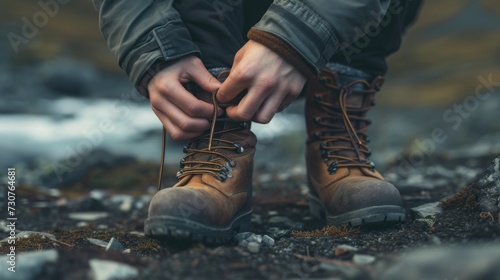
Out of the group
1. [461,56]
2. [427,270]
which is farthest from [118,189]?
[461,56]

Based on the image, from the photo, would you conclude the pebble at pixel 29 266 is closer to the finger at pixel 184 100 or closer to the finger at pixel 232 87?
the finger at pixel 184 100

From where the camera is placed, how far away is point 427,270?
5.69 ft

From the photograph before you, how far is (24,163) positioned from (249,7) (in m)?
5.37

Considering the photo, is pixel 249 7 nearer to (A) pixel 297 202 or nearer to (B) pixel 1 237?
(A) pixel 297 202

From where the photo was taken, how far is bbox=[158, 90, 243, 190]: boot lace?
9.55 ft

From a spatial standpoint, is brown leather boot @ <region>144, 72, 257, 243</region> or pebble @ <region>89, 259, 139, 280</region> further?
brown leather boot @ <region>144, 72, 257, 243</region>

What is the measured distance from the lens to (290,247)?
8.36 ft

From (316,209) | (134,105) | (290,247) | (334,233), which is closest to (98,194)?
(316,209)

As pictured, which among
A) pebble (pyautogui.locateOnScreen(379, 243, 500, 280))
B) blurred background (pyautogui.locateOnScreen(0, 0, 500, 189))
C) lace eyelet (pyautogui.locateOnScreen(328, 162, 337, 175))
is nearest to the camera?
pebble (pyautogui.locateOnScreen(379, 243, 500, 280))

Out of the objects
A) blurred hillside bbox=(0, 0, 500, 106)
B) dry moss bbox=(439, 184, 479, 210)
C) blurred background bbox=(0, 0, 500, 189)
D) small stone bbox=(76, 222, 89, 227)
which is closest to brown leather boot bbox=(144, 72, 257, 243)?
dry moss bbox=(439, 184, 479, 210)

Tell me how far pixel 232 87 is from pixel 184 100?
0.26 meters

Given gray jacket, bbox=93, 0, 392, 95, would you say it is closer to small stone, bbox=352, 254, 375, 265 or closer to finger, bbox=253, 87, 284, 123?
finger, bbox=253, 87, 284, 123

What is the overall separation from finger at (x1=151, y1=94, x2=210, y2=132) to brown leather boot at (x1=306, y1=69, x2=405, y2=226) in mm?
901

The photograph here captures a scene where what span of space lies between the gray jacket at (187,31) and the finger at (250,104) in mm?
A: 281
